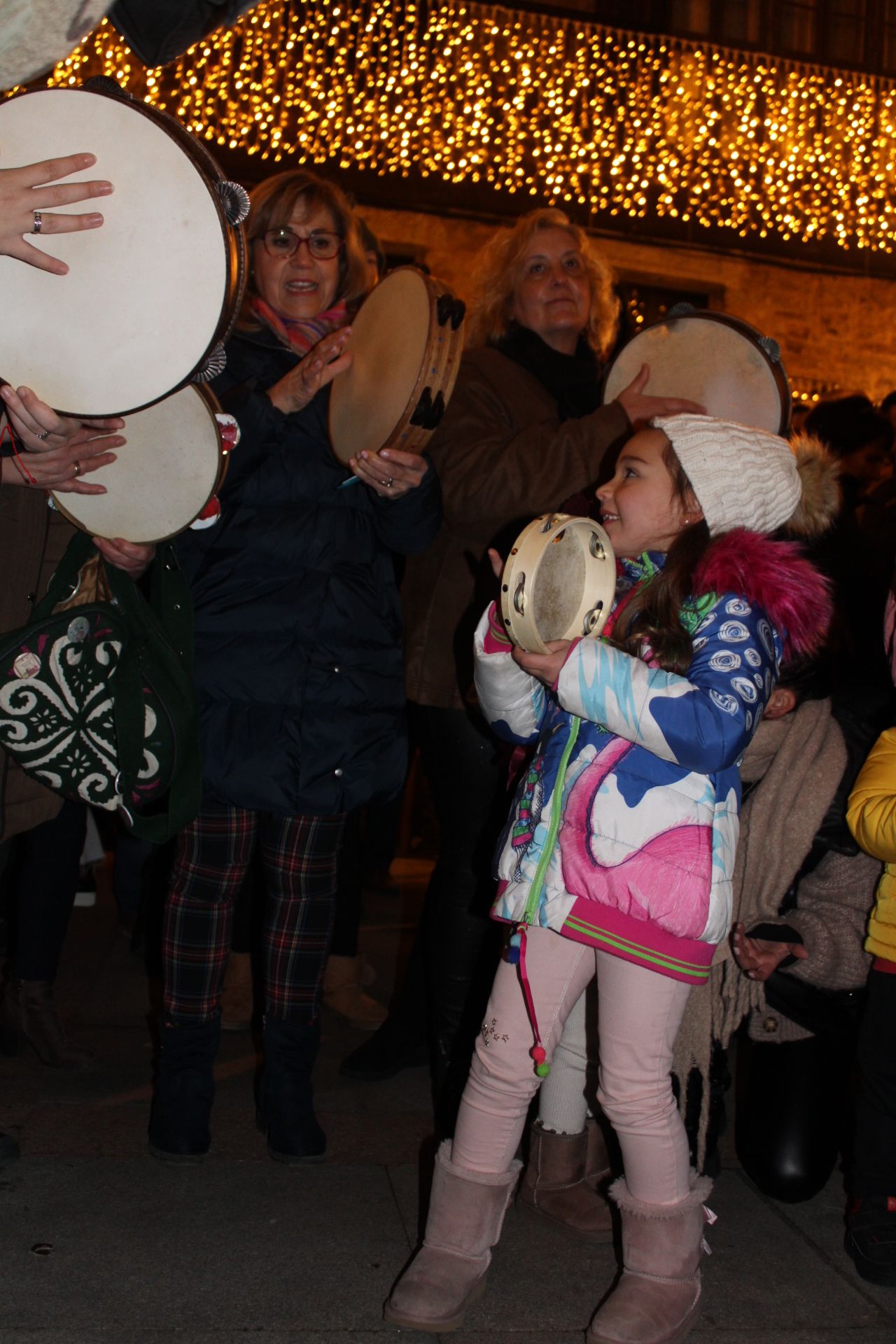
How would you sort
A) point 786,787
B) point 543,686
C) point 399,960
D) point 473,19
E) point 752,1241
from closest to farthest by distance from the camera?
point 543,686
point 752,1241
point 786,787
point 399,960
point 473,19

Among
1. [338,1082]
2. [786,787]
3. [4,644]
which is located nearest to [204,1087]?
[338,1082]

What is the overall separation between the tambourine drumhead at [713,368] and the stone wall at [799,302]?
270 inches

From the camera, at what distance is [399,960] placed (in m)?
4.57

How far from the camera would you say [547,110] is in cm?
942

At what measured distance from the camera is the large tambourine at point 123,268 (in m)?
2.04

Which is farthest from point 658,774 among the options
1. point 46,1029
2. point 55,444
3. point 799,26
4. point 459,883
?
point 799,26

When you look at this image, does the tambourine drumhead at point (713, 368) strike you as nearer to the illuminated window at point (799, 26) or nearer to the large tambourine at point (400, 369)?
the large tambourine at point (400, 369)

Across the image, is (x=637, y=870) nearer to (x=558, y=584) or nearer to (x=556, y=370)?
(x=558, y=584)

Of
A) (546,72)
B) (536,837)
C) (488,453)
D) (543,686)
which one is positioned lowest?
(536,837)

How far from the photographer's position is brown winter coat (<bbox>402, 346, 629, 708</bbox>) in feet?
9.09

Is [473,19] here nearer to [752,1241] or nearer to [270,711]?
[270,711]

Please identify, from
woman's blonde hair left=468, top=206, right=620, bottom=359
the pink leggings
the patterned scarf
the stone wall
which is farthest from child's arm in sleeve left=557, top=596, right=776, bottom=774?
the stone wall

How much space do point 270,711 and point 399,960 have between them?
7.11 feet

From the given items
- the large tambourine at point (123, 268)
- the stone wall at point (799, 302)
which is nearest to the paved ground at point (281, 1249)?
the large tambourine at point (123, 268)
